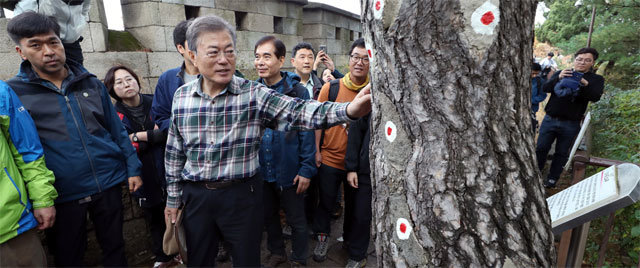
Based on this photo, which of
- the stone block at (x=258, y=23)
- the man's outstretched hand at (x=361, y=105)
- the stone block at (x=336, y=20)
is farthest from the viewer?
the stone block at (x=336, y=20)

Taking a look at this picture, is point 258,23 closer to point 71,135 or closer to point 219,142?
point 71,135

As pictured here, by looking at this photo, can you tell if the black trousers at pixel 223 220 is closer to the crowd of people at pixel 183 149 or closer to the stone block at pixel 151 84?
the crowd of people at pixel 183 149

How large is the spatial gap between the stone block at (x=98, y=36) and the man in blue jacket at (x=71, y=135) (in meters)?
2.36

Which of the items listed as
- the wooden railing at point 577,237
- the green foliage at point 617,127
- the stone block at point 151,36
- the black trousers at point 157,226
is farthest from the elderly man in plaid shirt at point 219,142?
the stone block at point 151,36

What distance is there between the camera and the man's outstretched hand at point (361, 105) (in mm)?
1388

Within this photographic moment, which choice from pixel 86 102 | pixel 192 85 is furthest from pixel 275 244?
pixel 86 102

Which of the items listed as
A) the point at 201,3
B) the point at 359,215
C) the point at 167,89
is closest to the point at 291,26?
the point at 201,3

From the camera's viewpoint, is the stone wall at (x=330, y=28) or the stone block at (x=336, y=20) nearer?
the stone wall at (x=330, y=28)

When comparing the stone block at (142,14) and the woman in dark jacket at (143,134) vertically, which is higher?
the stone block at (142,14)

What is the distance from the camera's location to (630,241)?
267 centimetres

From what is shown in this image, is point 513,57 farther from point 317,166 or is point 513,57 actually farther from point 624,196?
point 317,166

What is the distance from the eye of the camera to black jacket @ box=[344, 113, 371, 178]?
8.49ft

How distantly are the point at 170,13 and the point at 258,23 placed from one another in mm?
1925

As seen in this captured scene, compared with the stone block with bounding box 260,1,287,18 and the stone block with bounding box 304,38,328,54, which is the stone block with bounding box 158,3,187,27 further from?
the stone block with bounding box 304,38,328,54
